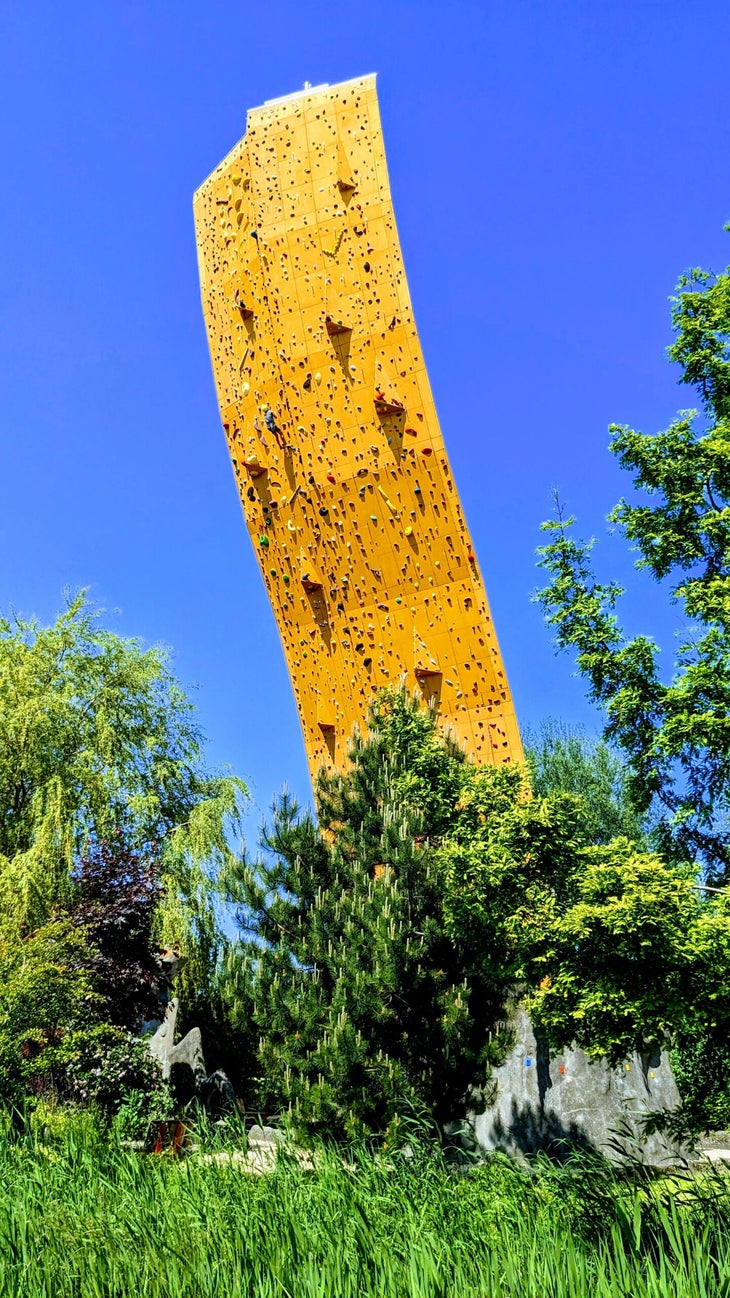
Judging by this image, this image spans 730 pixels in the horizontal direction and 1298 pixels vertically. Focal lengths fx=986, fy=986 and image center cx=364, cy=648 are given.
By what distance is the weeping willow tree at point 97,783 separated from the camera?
13.0 meters

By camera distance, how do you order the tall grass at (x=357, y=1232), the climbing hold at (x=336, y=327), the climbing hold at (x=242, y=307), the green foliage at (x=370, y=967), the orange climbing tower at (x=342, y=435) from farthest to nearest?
1. the climbing hold at (x=242, y=307)
2. the climbing hold at (x=336, y=327)
3. the orange climbing tower at (x=342, y=435)
4. the green foliage at (x=370, y=967)
5. the tall grass at (x=357, y=1232)

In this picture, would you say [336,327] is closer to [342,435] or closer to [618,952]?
[342,435]

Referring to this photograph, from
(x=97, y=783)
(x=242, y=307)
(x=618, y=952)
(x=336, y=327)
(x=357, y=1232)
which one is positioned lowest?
(x=357, y=1232)

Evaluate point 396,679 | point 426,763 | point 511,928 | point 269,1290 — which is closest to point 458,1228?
point 269,1290

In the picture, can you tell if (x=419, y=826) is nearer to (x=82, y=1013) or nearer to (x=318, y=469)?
(x=82, y=1013)

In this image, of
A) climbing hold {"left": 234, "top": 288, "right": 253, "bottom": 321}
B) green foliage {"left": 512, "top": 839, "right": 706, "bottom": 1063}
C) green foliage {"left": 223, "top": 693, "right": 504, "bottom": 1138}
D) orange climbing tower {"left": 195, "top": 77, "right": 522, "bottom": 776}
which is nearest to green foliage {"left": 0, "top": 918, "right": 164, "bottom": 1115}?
green foliage {"left": 223, "top": 693, "right": 504, "bottom": 1138}

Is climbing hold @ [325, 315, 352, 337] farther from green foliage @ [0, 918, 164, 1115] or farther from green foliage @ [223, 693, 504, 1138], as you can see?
green foliage @ [0, 918, 164, 1115]

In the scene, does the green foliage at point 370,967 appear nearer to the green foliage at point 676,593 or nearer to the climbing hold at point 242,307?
the green foliage at point 676,593

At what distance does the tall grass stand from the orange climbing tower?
22.4ft

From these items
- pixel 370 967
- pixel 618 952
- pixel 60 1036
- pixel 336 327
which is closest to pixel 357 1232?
pixel 618 952

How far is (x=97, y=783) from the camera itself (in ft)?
47.5

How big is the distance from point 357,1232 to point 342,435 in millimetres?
9733

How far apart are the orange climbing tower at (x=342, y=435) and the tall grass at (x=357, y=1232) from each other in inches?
269

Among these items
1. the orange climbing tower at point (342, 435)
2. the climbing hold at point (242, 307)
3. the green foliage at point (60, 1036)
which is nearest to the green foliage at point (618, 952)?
the green foliage at point (60, 1036)
